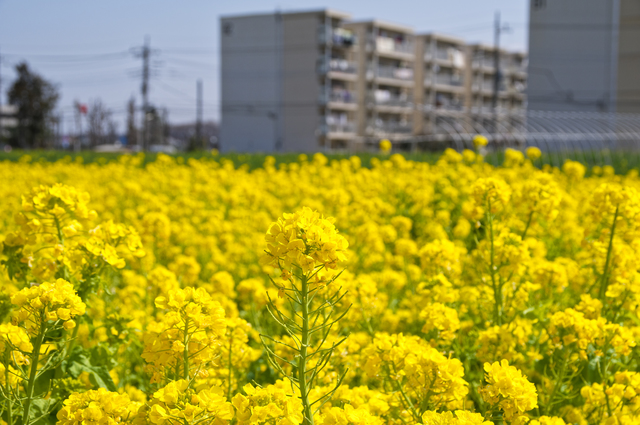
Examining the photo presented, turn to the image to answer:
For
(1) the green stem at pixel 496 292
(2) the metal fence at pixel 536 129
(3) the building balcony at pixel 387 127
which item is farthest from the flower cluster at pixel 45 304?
(3) the building balcony at pixel 387 127

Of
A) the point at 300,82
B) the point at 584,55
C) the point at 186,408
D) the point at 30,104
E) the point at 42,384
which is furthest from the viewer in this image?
the point at 300,82

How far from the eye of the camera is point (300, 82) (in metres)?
43.3

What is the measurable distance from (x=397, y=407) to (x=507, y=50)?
62077 mm

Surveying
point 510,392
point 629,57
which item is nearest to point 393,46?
point 629,57

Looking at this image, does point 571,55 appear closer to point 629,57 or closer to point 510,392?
point 629,57

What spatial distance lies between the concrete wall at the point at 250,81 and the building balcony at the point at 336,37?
9.13 ft

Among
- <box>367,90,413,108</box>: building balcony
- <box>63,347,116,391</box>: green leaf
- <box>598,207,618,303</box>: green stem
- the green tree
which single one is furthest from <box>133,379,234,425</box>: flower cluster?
<box>367,90,413,108</box>: building balcony

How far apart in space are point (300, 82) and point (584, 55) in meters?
18.3

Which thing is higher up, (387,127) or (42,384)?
(387,127)

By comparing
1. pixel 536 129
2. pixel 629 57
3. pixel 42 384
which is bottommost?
pixel 42 384

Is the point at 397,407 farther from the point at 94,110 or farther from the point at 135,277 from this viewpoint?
the point at 94,110

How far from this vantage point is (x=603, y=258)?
10.3 feet

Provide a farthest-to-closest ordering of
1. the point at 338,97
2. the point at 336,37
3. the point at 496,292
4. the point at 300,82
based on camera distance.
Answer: the point at 336,37
the point at 338,97
the point at 300,82
the point at 496,292

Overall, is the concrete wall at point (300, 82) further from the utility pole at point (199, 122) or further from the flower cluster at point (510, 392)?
the flower cluster at point (510, 392)
